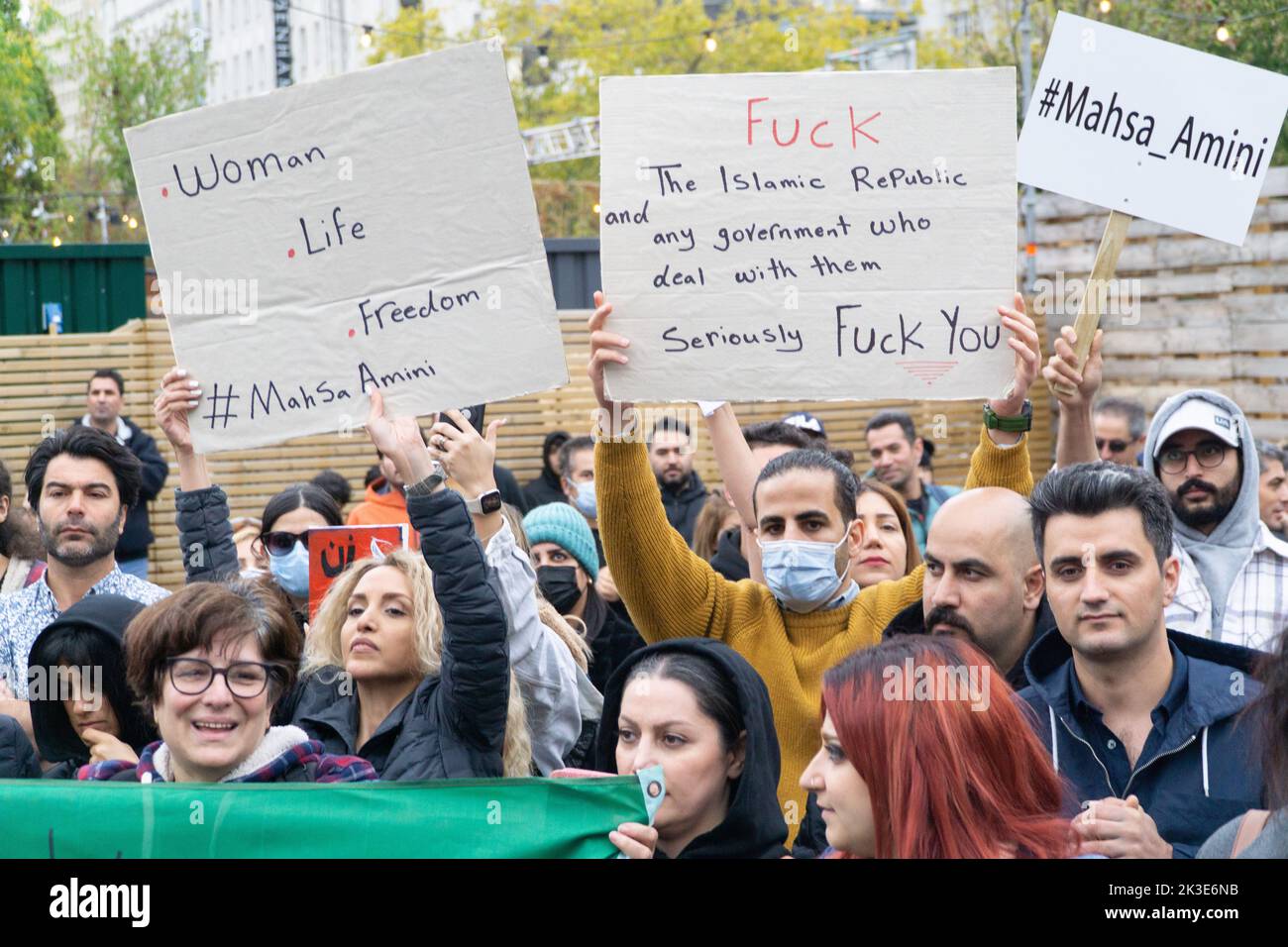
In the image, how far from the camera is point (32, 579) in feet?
18.9

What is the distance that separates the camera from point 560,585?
239 inches

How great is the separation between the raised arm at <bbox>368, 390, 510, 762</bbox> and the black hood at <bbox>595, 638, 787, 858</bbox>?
0.40 m

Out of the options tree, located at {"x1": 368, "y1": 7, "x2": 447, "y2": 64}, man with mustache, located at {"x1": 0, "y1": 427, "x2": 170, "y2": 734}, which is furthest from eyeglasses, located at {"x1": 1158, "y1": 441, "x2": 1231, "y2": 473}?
tree, located at {"x1": 368, "y1": 7, "x2": 447, "y2": 64}

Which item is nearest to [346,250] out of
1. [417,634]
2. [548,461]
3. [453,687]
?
[417,634]

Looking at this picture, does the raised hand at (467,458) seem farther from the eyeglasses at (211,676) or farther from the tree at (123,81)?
Result: the tree at (123,81)

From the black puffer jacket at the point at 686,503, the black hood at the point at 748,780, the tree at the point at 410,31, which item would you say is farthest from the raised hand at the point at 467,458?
the tree at the point at 410,31

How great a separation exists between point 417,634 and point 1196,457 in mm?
2624

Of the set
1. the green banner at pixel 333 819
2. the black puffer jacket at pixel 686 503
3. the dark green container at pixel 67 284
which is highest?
the dark green container at pixel 67 284

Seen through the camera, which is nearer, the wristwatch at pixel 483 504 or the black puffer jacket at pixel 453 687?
the black puffer jacket at pixel 453 687

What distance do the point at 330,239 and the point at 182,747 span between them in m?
1.35

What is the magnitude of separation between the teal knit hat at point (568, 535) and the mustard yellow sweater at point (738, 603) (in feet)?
5.61

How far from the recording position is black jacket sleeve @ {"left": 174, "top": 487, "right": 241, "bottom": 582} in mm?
4680

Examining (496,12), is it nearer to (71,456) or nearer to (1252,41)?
(1252,41)

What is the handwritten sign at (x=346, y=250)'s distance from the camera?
4.05 metres
